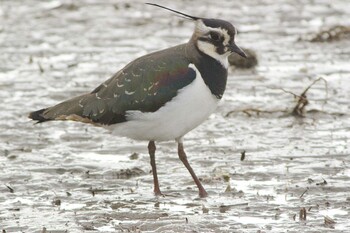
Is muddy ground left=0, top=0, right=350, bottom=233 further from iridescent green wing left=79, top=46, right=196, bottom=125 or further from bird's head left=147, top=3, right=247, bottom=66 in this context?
bird's head left=147, top=3, right=247, bottom=66

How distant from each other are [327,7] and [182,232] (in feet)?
34.7

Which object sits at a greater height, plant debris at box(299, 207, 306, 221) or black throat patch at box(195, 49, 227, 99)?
black throat patch at box(195, 49, 227, 99)

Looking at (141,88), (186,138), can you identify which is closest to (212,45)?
(141,88)

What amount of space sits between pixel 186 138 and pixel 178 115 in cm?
237

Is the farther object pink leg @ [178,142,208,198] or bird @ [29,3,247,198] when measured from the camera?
pink leg @ [178,142,208,198]

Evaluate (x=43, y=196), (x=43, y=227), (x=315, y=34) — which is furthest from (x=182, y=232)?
(x=315, y=34)

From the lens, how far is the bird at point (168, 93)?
9117 mm

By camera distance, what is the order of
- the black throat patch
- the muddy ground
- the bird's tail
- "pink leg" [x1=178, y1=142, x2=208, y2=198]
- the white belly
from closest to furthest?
the muddy ground < the white belly < the black throat patch < "pink leg" [x1=178, y1=142, x2=208, y2=198] < the bird's tail

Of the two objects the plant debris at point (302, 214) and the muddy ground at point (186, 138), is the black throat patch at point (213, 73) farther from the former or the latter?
the plant debris at point (302, 214)

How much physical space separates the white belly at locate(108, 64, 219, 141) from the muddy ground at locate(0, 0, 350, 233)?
59 centimetres

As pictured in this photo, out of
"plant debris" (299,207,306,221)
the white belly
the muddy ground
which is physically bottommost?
the muddy ground

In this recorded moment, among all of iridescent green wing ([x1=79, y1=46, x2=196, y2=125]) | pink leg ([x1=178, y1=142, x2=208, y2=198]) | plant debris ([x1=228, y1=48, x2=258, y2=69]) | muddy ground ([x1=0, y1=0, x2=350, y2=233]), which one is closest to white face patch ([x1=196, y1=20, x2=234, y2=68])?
iridescent green wing ([x1=79, y1=46, x2=196, y2=125])

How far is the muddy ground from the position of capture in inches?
345

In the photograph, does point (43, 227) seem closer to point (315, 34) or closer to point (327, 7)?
point (315, 34)
